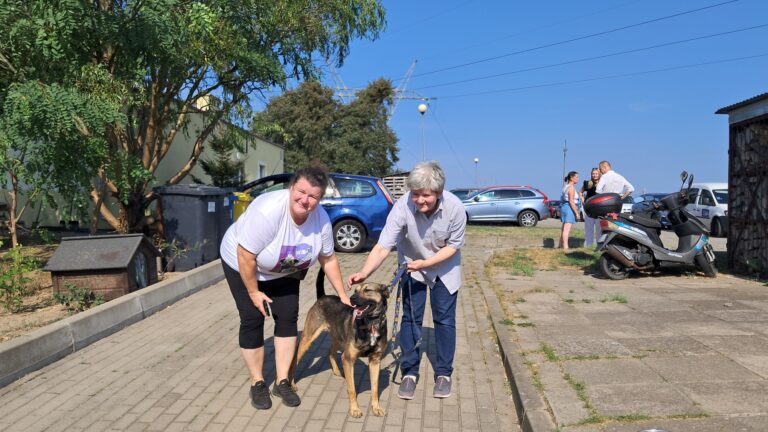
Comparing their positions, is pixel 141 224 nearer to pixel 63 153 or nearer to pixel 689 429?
pixel 63 153

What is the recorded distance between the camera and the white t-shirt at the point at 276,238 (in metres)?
3.73

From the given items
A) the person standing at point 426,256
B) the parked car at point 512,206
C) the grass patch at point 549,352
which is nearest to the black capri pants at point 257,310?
the person standing at point 426,256

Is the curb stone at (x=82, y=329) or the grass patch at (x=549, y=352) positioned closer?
the curb stone at (x=82, y=329)

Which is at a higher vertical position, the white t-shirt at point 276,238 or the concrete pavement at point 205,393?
the white t-shirt at point 276,238

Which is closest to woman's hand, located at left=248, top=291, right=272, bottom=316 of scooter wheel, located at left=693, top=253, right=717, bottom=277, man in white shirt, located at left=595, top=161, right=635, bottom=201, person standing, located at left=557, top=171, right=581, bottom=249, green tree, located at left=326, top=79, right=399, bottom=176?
scooter wheel, located at left=693, top=253, right=717, bottom=277

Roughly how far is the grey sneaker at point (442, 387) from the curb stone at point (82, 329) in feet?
10.9

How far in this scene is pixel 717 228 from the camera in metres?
18.5

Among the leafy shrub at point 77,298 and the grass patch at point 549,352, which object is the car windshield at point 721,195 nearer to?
the grass patch at point 549,352

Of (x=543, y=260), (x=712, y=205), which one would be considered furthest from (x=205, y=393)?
(x=712, y=205)

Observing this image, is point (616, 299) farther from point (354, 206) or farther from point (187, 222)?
point (187, 222)

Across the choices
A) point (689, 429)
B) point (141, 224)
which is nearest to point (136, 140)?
point (141, 224)

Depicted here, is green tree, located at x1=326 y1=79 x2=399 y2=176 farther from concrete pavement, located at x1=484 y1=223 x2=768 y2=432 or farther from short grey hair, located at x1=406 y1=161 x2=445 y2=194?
short grey hair, located at x1=406 y1=161 x2=445 y2=194

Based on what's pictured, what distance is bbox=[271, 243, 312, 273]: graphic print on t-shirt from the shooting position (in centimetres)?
385

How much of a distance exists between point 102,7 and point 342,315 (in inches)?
237
